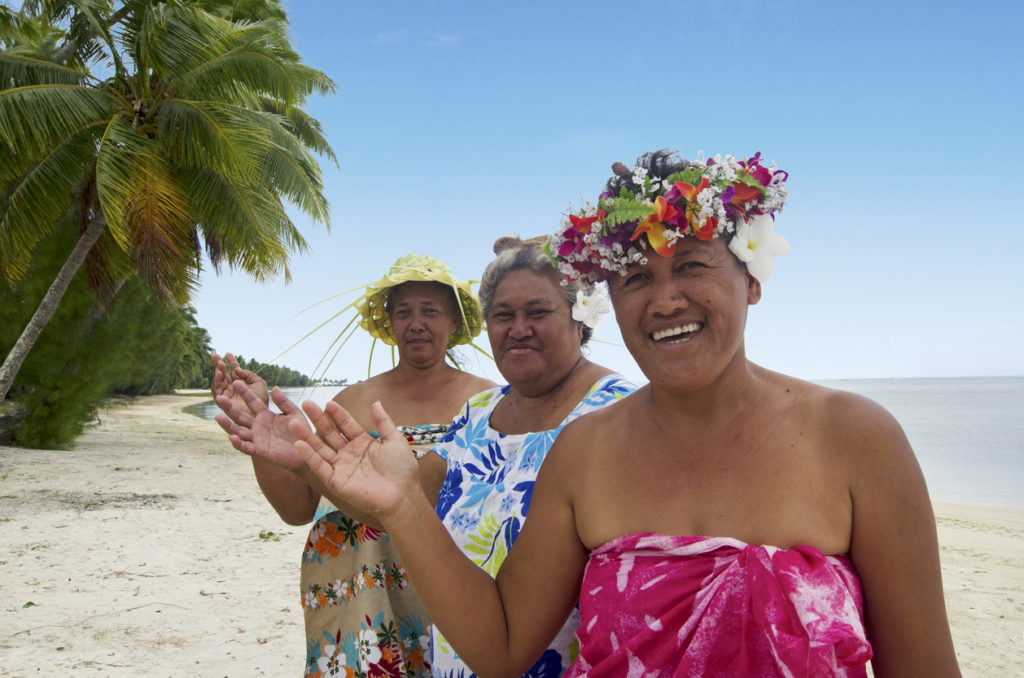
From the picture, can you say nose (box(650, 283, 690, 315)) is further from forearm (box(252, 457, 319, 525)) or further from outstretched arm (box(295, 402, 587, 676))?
forearm (box(252, 457, 319, 525))

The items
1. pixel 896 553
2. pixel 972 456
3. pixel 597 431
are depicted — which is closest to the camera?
pixel 896 553

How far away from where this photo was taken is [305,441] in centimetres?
176

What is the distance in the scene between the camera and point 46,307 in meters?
12.5

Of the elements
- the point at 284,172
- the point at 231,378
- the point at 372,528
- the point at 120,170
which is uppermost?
the point at 284,172

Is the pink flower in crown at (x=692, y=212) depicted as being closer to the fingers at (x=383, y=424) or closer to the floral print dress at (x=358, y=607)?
the fingers at (x=383, y=424)

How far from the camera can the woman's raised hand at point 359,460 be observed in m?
1.69

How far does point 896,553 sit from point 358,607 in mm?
2238

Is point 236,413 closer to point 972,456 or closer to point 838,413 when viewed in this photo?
point 838,413

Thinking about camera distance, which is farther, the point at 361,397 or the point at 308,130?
the point at 308,130

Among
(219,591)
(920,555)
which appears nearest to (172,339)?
(219,591)

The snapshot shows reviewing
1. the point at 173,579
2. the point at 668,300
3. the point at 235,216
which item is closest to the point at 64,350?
the point at 235,216

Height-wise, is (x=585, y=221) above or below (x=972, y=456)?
above

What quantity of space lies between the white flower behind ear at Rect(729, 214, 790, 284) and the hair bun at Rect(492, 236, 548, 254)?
42.9 inches

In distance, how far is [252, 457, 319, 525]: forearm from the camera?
2.89 m
